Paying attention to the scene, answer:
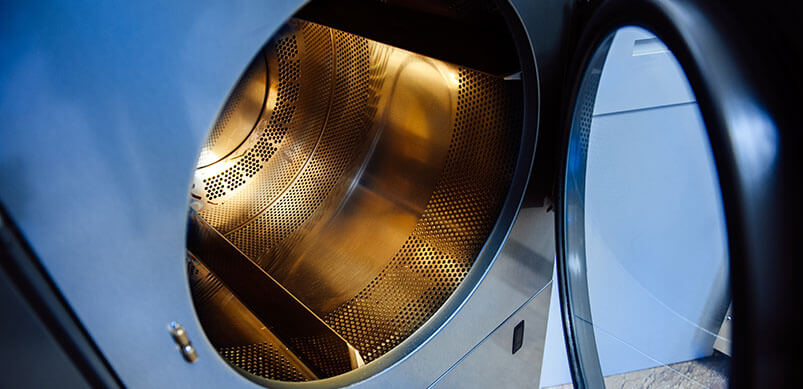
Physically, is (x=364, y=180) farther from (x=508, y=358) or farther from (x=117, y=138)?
(x=117, y=138)

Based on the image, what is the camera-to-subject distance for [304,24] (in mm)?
811

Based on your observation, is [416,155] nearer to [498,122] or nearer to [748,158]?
[498,122]

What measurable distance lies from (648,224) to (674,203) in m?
0.06

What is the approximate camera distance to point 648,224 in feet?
2.11

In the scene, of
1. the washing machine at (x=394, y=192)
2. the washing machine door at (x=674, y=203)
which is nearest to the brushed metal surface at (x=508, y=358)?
the washing machine at (x=394, y=192)

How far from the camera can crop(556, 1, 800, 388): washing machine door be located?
0.36m

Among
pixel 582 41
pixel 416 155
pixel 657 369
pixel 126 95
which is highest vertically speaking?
pixel 126 95

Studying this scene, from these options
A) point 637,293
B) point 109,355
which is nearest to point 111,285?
point 109,355

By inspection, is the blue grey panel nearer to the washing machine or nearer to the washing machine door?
the washing machine

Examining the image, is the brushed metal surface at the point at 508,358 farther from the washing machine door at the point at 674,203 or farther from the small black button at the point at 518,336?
the washing machine door at the point at 674,203

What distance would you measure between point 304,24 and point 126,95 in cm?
50

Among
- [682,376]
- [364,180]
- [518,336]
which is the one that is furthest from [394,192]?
[682,376]

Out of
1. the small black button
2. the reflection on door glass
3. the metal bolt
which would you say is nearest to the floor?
the reflection on door glass

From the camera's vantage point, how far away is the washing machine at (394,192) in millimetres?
354
